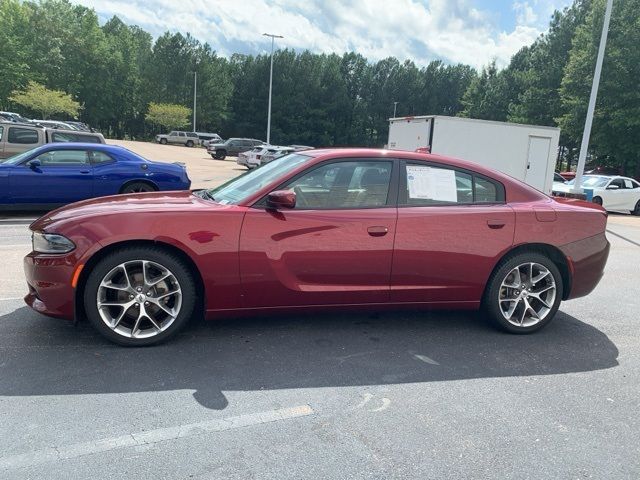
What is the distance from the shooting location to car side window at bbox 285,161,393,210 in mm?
4023

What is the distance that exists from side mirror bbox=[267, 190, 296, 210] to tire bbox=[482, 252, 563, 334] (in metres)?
1.88

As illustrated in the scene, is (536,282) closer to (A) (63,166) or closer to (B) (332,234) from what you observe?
(B) (332,234)

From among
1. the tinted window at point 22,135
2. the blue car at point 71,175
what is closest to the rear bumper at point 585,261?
the blue car at point 71,175

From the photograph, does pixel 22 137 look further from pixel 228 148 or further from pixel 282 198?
pixel 228 148

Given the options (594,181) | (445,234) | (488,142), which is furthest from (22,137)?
(594,181)

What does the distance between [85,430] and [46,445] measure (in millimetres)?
199

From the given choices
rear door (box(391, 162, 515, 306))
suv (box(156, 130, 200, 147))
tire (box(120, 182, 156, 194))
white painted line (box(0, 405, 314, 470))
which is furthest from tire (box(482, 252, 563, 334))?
suv (box(156, 130, 200, 147))

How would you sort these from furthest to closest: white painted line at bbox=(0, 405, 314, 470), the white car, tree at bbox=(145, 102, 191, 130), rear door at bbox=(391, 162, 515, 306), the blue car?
tree at bbox=(145, 102, 191, 130) < the white car < the blue car < rear door at bbox=(391, 162, 515, 306) < white painted line at bbox=(0, 405, 314, 470)

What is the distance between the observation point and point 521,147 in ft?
53.9

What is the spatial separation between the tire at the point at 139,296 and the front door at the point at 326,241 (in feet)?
1.55

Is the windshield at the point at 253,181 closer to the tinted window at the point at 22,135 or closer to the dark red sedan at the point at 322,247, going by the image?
the dark red sedan at the point at 322,247

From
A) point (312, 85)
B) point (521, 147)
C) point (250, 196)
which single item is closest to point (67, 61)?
point (312, 85)

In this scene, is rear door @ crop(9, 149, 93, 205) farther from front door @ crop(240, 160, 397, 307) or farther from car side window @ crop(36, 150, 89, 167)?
front door @ crop(240, 160, 397, 307)

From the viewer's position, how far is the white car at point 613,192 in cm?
1844
